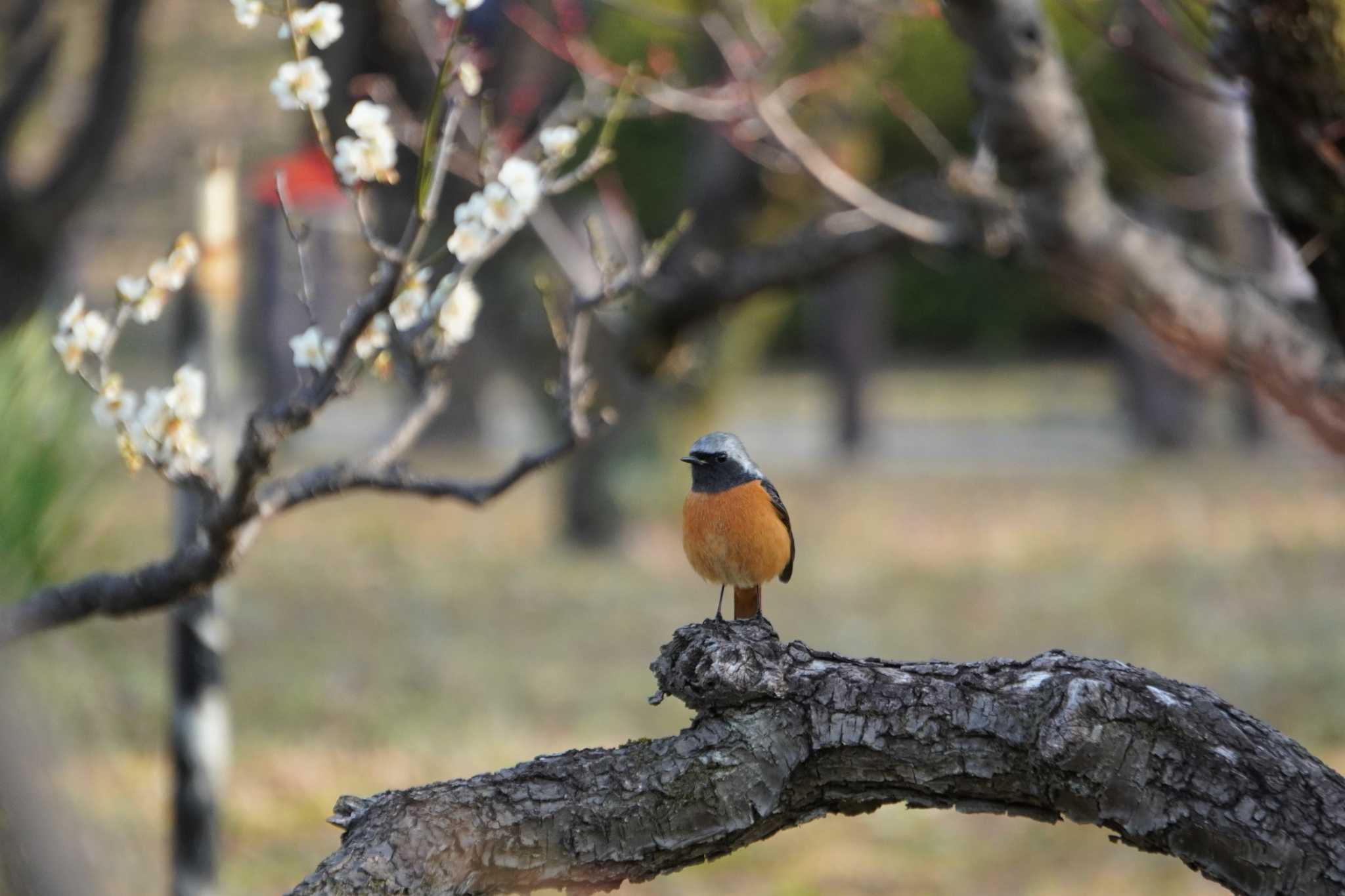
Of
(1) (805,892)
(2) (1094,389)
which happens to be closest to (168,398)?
(1) (805,892)

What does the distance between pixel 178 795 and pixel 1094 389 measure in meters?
20.4

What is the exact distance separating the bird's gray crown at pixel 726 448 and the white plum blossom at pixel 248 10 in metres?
1.05

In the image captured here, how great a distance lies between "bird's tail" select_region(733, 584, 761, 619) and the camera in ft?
9.43

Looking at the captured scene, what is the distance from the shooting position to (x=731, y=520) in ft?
8.32

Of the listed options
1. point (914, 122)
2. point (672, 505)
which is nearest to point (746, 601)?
point (914, 122)

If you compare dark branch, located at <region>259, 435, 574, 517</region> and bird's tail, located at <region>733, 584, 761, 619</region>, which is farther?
bird's tail, located at <region>733, 584, 761, 619</region>

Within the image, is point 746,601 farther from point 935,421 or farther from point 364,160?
point 935,421

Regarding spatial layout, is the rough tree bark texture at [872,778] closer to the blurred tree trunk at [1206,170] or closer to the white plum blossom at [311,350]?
the white plum blossom at [311,350]

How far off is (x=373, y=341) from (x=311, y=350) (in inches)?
4.4

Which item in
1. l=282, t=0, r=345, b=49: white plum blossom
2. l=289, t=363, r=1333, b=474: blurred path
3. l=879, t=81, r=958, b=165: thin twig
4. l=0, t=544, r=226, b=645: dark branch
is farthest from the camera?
l=289, t=363, r=1333, b=474: blurred path

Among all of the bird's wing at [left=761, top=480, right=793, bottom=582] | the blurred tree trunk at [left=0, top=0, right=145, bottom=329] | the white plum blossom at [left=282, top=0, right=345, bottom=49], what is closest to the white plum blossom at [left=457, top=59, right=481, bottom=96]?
the white plum blossom at [left=282, top=0, right=345, bottom=49]

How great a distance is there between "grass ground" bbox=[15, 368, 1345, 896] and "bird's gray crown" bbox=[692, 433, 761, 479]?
1.14 metres

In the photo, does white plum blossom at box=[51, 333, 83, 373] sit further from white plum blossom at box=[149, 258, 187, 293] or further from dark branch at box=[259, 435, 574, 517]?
dark branch at box=[259, 435, 574, 517]

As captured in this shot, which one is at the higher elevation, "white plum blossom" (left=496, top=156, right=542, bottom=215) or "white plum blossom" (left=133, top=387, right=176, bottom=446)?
"white plum blossom" (left=496, top=156, right=542, bottom=215)
